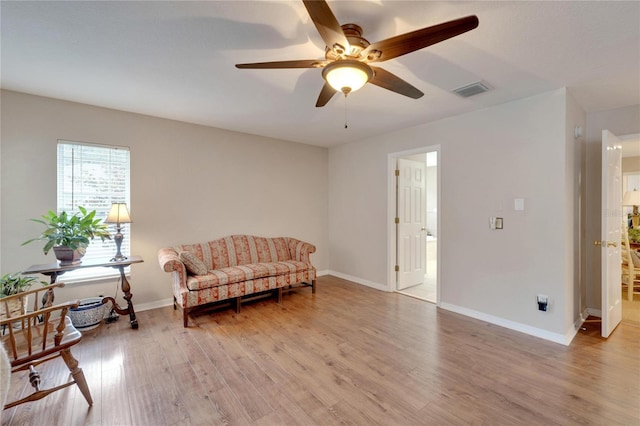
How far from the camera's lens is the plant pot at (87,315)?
2.85m

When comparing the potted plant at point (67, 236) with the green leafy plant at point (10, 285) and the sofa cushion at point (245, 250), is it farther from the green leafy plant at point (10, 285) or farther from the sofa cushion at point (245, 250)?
the sofa cushion at point (245, 250)

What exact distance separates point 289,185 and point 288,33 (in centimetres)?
318

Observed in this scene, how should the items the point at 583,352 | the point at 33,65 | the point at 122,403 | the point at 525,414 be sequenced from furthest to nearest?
1. the point at 583,352
2. the point at 33,65
3. the point at 122,403
4. the point at 525,414

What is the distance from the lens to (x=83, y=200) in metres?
3.22

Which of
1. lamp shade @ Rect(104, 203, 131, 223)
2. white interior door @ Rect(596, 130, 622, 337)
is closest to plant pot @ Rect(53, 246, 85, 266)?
lamp shade @ Rect(104, 203, 131, 223)

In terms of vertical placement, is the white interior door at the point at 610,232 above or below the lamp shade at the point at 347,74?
below

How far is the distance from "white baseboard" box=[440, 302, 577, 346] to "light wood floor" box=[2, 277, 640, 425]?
0.09 m

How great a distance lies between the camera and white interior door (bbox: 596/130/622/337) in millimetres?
2740

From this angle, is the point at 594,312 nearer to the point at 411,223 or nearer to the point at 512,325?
the point at 512,325

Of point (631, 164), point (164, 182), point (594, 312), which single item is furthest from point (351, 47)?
point (631, 164)

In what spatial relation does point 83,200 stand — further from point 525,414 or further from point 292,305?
point 525,414

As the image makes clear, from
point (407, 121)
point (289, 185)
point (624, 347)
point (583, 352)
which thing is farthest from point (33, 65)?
point (624, 347)

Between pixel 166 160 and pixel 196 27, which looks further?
pixel 166 160

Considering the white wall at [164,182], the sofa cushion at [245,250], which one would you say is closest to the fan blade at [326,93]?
the white wall at [164,182]
